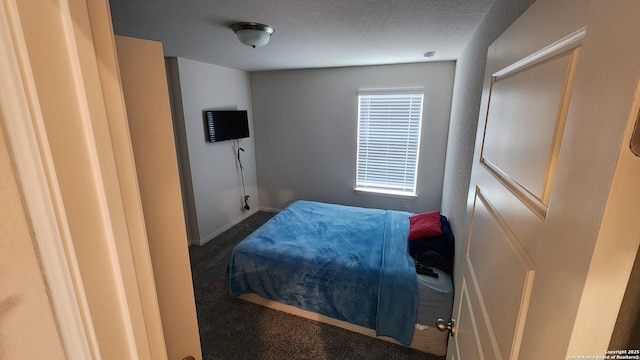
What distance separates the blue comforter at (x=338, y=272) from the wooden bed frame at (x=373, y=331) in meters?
0.07

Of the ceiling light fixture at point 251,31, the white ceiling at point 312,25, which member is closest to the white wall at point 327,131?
the white ceiling at point 312,25

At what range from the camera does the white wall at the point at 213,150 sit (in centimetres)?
316

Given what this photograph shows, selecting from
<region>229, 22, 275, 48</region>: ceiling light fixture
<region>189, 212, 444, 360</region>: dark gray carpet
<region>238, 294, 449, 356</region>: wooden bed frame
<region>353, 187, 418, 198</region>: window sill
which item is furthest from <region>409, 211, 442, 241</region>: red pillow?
<region>229, 22, 275, 48</region>: ceiling light fixture

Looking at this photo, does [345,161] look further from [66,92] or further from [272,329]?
[66,92]

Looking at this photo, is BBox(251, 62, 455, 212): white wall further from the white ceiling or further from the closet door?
the closet door

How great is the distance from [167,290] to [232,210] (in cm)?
335

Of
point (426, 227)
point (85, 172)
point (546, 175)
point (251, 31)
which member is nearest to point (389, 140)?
point (426, 227)

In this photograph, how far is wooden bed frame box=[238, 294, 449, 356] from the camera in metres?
1.84

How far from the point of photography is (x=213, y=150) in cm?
356

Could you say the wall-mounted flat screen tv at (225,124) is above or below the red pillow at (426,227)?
above

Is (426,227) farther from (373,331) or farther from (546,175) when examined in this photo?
(546,175)

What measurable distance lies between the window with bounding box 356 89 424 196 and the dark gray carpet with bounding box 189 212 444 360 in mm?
2240

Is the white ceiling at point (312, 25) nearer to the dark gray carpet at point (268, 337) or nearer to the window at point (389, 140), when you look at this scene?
the window at point (389, 140)

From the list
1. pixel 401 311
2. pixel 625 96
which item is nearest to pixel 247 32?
pixel 625 96
